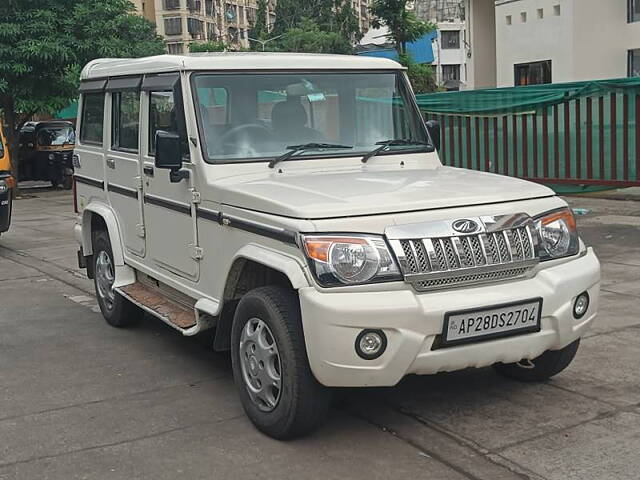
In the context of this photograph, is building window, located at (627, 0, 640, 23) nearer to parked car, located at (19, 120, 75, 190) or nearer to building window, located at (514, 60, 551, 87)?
building window, located at (514, 60, 551, 87)

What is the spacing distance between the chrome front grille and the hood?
135 millimetres

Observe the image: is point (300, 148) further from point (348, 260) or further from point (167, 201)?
point (348, 260)

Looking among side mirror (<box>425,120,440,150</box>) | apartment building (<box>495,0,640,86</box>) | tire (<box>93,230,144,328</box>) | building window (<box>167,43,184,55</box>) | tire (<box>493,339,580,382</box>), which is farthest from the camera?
building window (<box>167,43,184,55</box>)

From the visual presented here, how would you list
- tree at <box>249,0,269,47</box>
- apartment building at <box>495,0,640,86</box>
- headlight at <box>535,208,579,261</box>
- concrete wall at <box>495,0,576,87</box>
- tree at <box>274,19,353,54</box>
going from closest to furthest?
headlight at <box>535,208,579,261</box>, apartment building at <box>495,0,640,86</box>, concrete wall at <box>495,0,576,87</box>, tree at <box>274,19,353,54</box>, tree at <box>249,0,269,47</box>

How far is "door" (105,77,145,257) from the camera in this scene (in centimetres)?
665

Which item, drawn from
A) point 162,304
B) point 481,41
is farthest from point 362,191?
point 481,41

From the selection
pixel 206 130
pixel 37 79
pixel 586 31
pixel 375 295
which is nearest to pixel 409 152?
pixel 206 130

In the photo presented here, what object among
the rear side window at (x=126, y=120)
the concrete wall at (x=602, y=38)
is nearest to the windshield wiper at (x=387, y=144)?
the rear side window at (x=126, y=120)

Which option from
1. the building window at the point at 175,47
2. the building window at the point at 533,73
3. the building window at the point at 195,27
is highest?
the building window at the point at 195,27

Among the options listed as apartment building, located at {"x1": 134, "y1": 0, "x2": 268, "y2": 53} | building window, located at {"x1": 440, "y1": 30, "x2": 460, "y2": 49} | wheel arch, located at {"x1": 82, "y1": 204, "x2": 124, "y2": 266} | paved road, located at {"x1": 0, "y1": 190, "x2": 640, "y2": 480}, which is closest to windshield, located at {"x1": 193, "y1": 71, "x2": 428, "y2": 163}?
paved road, located at {"x1": 0, "y1": 190, "x2": 640, "y2": 480}

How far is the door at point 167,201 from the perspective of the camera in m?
5.72

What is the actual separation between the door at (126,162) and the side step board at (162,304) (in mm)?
275

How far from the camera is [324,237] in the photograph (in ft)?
14.4

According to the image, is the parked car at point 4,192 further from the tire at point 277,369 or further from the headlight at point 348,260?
the headlight at point 348,260
